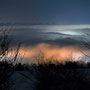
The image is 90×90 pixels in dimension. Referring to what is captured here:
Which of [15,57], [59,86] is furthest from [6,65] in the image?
[59,86]

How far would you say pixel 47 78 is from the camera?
36.5 feet

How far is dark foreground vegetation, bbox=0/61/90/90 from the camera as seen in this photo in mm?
10148

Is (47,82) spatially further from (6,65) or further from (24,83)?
(6,65)

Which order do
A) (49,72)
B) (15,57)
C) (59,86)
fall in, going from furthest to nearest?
1. (49,72)
2. (59,86)
3. (15,57)

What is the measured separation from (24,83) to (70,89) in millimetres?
2065

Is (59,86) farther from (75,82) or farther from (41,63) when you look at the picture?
(41,63)

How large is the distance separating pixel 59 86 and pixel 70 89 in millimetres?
511

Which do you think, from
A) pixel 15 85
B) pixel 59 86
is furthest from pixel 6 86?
pixel 59 86

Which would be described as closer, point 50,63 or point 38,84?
point 38,84

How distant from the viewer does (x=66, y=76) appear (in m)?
11.5

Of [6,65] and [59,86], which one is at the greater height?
[6,65]

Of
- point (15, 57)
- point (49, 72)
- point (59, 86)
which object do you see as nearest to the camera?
point (15, 57)

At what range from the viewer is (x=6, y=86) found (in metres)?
10.1

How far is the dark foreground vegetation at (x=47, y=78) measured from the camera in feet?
33.3
